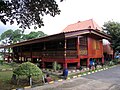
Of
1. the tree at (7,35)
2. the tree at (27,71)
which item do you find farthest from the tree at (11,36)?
the tree at (27,71)

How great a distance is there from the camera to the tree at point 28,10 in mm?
12112

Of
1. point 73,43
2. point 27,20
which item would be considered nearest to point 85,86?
point 27,20

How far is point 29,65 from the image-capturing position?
50.2 feet

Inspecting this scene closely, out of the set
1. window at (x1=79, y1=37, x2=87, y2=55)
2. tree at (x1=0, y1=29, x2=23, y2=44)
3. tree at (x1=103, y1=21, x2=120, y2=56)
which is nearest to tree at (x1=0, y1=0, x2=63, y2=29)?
window at (x1=79, y1=37, x2=87, y2=55)

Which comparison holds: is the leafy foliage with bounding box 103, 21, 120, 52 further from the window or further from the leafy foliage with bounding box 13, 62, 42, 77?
the leafy foliage with bounding box 13, 62, 42, 77

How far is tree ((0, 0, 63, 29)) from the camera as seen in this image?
477 inches

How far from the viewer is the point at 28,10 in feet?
42.7

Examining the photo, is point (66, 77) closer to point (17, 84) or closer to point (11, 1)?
point (17, 84)

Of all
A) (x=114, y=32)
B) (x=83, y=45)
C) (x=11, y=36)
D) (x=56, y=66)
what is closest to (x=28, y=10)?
(x=56, y=66)

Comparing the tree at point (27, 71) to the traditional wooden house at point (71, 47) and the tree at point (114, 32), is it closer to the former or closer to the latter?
the traditional wooden house at point (71, 47)

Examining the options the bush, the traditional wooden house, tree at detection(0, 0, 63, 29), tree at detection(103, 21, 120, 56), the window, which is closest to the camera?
tree at detection(0, 0, 63, 29)

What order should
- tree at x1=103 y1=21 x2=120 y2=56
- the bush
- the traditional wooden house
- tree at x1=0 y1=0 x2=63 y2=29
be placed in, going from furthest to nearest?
tree at x1=103 y1=21 x2=120 y2=56
the traditional wooden house
the bush
tree at x1=0 y1=0 x2=63 y2=29

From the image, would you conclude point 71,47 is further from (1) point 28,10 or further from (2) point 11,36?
(2) point 11,36

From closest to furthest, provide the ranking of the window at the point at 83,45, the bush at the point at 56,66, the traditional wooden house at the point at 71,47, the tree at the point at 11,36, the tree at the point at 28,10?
1. the tree at the point at 28,10
2. the bush at the point at 56,66
3. the traditional wooden house at the point at 71,47
4. the window at the point at 83,45
5. the tree at the point at 11,36
